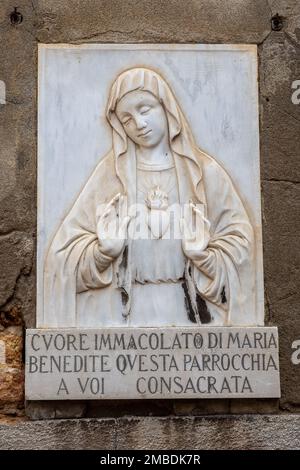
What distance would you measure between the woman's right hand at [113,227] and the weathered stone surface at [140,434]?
87 centimetres

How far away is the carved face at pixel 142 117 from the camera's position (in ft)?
21.9

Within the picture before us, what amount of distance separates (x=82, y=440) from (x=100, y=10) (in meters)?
2.26

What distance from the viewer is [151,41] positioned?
682 cm

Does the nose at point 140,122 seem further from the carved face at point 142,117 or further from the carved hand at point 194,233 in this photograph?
the carved hand at point 194,233

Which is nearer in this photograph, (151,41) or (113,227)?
(113,227)

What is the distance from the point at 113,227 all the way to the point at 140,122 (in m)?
0.56

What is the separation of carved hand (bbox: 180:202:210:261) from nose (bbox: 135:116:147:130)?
473mm

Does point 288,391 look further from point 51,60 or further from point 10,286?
point 51,60

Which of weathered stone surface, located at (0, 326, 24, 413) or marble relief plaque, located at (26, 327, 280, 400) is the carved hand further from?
weathered stone surface, located at (0, 326, 24, 413)

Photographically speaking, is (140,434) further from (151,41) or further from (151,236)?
(151,41)

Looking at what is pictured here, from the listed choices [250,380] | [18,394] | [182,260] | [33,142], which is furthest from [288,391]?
[33,142]

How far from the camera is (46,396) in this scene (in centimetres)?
647

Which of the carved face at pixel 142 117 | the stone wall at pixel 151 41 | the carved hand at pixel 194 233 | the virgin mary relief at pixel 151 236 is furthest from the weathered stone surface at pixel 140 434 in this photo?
the carved face at pixel 142 117

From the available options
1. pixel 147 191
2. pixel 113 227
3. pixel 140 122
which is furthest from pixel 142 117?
pixel 113 227
